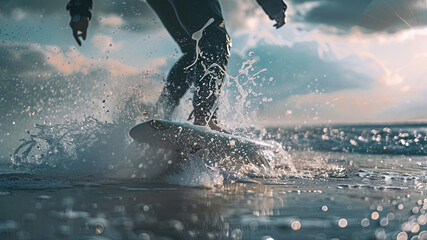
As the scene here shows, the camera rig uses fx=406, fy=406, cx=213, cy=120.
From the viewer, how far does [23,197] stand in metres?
1.77

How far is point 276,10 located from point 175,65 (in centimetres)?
102

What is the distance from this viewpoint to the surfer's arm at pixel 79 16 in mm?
2658

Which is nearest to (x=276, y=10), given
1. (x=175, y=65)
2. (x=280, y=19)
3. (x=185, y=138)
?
(x=280, y=19)

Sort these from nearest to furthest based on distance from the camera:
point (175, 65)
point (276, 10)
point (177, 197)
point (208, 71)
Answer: point (177, 197)
point (208, 71)
point (175, 65)
point (276, 10)

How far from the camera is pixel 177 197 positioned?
6.01 ft

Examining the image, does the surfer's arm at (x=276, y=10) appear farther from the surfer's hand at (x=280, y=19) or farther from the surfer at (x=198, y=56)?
the surfer at (x=198, y=56)

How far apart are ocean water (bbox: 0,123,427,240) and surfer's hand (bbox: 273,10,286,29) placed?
1098 millimetres

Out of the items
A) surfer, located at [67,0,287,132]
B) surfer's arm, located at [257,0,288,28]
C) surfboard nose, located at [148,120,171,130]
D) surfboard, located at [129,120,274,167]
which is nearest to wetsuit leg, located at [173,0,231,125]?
surfer, located at [67,0,287,132]

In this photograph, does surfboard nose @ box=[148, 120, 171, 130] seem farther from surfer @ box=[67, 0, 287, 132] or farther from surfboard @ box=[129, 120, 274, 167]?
surfer @ box=[67, 0, 287, 132]

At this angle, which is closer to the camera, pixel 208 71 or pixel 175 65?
pixel 208 71

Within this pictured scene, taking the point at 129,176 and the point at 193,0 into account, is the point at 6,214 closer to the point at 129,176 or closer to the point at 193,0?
the point at 129,176

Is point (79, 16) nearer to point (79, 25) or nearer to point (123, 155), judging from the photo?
point (79, 25)

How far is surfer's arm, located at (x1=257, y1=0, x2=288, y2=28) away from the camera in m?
3.49

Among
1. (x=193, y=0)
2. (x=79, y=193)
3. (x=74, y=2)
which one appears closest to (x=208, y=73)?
(x=193, y=0)
